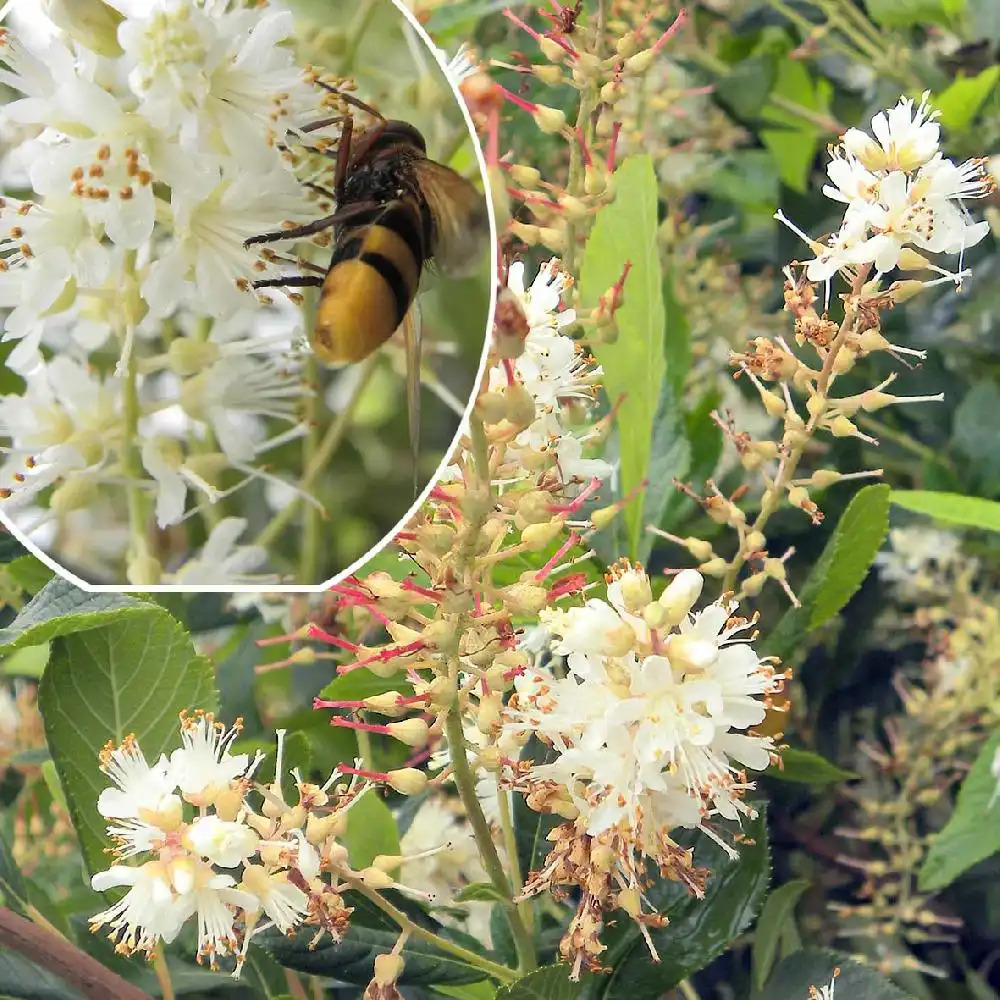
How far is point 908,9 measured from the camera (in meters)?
1.10

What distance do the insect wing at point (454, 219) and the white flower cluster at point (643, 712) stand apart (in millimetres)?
132

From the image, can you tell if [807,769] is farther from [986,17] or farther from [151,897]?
[986,17]

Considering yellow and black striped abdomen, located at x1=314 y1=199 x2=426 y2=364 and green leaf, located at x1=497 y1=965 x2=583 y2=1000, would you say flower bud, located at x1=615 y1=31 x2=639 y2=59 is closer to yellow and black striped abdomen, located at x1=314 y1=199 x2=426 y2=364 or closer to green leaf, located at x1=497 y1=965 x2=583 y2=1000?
yellow and black striped abdomen, located at x1=314 y1=199 x2=426 y2=364

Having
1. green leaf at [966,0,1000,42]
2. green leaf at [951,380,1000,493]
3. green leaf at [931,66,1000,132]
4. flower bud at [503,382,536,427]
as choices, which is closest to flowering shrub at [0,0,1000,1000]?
flower bud at [503,382,536,427]

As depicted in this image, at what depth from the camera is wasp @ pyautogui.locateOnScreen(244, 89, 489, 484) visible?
0.43 m

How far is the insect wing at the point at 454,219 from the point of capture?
17.0 inches

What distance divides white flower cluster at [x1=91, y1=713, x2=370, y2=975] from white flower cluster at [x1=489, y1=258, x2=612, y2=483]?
Answer: 0.16 metres

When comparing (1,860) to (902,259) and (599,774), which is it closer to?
(599,774)

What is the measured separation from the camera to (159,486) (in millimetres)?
486

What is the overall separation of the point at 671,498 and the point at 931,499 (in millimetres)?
166

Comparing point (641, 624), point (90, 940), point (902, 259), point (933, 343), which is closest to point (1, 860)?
point (90, 940)

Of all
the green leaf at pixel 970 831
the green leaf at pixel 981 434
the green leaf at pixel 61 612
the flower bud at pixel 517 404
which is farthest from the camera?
the green leaf at pixel 981 434

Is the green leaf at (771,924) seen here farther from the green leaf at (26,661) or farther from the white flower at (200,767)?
the green leaf at (26,661)

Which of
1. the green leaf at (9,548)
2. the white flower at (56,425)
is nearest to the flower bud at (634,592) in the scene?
the white flower at (56,425)
